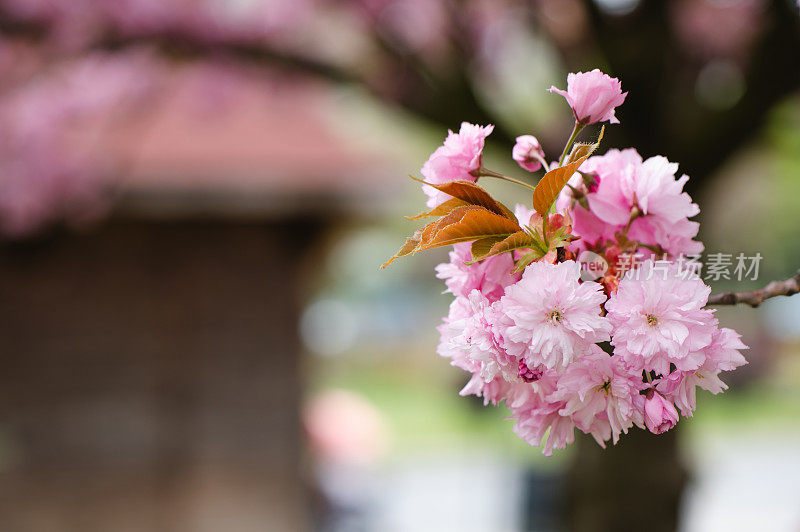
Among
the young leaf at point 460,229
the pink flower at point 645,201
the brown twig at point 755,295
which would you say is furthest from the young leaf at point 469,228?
the brown twig at point 755,295

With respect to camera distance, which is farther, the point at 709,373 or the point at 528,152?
the point at 528,152

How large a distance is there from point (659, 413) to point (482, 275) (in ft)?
0.64

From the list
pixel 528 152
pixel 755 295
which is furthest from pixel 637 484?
pixel 528 152

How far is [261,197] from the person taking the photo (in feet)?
14.7

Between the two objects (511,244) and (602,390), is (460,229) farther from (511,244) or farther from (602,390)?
(602,390)

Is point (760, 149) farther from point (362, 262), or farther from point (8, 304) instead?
point (362, 262)

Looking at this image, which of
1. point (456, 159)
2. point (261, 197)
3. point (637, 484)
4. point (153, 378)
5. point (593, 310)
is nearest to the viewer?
point (593, 310)

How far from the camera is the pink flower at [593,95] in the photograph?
735 mm

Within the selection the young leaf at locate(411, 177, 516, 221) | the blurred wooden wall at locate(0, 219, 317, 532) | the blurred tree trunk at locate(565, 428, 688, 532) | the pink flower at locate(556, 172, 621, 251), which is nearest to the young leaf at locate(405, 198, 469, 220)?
the young leaf at locate(411, 177, 516, 221)

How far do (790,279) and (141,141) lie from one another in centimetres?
419

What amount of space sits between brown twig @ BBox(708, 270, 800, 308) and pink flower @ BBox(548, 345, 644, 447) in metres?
0.15

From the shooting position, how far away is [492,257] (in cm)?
75

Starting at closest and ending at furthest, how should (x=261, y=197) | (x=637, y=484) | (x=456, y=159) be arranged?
1. (x=456, y=159)
2. (x=637, y=484)
3. (x=261, y=197)

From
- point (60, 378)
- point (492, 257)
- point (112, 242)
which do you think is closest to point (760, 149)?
point (492, 257)
